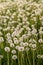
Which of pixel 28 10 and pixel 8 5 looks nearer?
pixel 28 10

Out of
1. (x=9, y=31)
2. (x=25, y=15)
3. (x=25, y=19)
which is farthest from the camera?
(x=25, y=15)

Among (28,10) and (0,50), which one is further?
(28,10)

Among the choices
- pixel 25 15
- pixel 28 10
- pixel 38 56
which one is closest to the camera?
pixel 38 56

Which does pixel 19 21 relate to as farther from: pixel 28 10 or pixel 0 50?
pixel 0 50

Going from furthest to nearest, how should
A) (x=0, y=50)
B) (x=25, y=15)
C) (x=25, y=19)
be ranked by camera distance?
(x=25, y=15) → (x=25, y=19) → (x=0, y=50)

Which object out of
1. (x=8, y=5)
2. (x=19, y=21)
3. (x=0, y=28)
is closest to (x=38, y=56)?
(x=0, y=28)

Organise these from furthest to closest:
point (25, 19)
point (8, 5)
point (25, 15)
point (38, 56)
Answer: point (8, 5) → point (25, 15) → point (25, 19) → point (38, 56)

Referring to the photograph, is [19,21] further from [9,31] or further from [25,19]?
[9,31]

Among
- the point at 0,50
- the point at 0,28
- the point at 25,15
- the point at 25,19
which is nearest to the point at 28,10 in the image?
the point at 25,15
